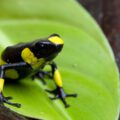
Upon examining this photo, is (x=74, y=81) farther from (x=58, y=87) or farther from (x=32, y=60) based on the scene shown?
(x=32, y=60)

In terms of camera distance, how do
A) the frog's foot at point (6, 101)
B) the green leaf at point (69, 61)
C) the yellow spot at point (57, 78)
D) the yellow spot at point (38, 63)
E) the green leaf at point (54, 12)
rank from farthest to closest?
the green leaf at point (54, 12)
the yellow spot at point (57, 78)
the yellow spot at point (38, 63)
the green leaf at point (69, 61)
the frog's foot at point (6, 101)

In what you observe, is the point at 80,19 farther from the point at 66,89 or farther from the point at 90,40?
the point at 66,89

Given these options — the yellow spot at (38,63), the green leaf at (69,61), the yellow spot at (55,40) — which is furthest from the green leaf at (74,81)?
the yellow spot at (55,40)

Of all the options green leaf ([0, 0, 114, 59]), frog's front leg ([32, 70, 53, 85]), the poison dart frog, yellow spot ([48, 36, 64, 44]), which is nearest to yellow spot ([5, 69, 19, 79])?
the poison dart frog

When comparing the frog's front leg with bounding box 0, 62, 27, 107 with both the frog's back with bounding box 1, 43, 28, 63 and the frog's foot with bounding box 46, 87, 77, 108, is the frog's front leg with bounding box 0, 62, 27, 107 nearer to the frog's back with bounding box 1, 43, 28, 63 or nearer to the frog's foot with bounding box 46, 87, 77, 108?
the frog's back with bounding box 1, 43, 28, 63

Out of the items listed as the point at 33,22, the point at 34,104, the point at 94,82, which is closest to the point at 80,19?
the point at 33,22

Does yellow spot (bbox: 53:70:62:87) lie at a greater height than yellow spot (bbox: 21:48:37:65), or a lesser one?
lesser

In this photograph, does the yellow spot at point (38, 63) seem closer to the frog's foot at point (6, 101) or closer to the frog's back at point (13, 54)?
the frog's back at point (13, 54)

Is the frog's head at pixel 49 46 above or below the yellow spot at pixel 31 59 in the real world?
above

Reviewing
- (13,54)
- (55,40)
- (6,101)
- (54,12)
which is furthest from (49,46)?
(54,12)
